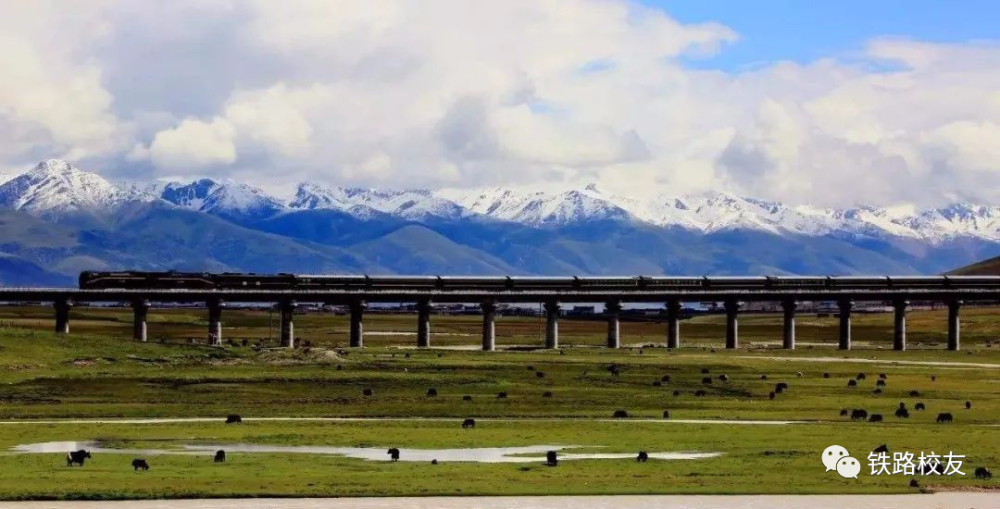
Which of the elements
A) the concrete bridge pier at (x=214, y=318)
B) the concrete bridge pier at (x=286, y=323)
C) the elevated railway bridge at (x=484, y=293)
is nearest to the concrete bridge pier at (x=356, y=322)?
the elevated railway bridge at (x=484, y=293)

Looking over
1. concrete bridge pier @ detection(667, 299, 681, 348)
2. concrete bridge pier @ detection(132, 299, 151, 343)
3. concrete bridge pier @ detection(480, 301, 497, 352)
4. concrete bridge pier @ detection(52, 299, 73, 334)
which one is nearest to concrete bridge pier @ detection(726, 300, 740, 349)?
concrete bridge pier @ detection(667, 299, 681, 348)

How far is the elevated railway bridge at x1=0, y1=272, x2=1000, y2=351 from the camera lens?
6250 inches

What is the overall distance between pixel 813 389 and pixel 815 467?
150 feet

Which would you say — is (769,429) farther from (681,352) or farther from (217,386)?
(681,352)

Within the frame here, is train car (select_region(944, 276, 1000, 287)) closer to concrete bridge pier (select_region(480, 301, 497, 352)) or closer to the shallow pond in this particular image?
concrete bridge pier (select_region(480, 301, 497, 352))

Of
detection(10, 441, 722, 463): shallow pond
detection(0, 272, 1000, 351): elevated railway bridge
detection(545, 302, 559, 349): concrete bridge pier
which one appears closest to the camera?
detection(10, 441, 722, 463): shallow pond

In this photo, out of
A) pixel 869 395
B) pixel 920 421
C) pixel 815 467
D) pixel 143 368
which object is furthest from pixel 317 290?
pixel 815 467

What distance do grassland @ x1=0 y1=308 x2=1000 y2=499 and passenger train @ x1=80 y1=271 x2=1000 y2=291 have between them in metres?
22.0

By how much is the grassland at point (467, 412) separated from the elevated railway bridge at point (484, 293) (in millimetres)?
15741

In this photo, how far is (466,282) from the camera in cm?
17525

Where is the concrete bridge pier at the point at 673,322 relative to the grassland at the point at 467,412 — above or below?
above

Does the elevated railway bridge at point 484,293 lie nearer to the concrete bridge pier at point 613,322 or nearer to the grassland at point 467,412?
the concrete bridge pier at point 613,322

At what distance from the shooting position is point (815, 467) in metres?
59.1

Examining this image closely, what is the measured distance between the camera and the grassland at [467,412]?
55.0m
